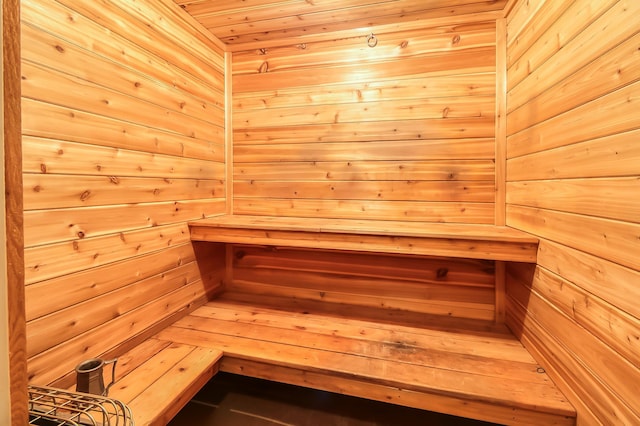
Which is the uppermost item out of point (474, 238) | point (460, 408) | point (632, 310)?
point (474, 238)

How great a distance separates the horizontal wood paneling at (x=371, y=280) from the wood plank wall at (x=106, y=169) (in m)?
0.49

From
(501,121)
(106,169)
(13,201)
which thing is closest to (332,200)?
(501,121)

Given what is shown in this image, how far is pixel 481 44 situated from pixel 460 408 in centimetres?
201

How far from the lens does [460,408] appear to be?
1.26 metres

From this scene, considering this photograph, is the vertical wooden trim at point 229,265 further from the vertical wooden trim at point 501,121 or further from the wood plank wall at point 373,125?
the vertical wooden trim at point 501,121

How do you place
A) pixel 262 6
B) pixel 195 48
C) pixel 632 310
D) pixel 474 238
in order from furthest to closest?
1. pixel 195 48
2. pixel 262 6
3. pixel 474 238
4. pixel 632 310

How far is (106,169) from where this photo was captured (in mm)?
1345

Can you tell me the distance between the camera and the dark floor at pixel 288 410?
1.57 meters

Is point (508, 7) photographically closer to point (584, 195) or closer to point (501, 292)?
point (584, 195)

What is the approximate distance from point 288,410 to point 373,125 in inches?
72.2

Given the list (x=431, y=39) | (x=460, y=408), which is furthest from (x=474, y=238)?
(x=431, y=39)

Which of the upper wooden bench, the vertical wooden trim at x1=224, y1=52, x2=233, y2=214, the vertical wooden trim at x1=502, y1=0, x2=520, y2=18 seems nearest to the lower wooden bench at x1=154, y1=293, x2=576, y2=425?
the upper wooden bench

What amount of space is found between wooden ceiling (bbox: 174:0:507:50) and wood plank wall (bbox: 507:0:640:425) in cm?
46

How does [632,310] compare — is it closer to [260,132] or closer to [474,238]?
[474,238]
